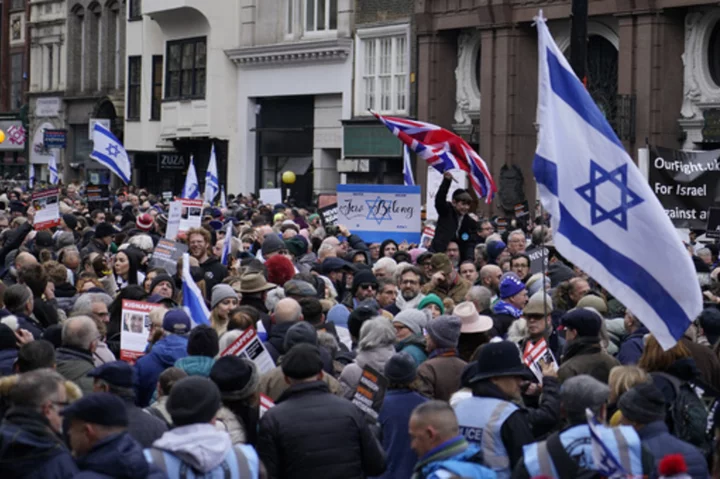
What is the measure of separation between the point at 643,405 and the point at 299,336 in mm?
2622

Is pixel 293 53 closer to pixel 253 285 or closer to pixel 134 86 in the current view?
pixel 134 86

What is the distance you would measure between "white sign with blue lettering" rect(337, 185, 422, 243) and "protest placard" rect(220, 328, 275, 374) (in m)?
10.4

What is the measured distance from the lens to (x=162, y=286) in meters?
11.6

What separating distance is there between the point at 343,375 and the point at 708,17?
824 inches

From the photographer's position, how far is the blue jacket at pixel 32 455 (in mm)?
5676

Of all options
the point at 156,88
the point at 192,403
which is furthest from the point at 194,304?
the point at 156,88

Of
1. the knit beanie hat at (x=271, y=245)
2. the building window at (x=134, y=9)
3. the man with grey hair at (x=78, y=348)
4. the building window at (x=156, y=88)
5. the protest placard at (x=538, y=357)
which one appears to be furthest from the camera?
the building window at (x=134, y=9)

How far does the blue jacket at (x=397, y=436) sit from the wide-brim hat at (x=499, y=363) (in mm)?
646

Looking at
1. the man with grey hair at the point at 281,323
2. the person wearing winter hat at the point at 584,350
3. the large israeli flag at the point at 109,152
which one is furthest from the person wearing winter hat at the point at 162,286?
the large israeli flag at the point at 109,152

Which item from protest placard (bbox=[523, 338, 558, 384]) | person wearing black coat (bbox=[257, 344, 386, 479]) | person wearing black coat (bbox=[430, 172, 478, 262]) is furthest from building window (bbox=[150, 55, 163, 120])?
person wearing black coat (bbox=[257, 344, 386, 479])

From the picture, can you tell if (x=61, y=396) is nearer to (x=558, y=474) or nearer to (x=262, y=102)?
(x=558, y=474)

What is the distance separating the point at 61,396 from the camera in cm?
613

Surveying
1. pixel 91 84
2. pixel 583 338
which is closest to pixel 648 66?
pixel 583 338

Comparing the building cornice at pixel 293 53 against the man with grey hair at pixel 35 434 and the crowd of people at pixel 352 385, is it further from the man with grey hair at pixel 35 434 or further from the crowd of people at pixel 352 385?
the man with grey hair at pixel 35 434
